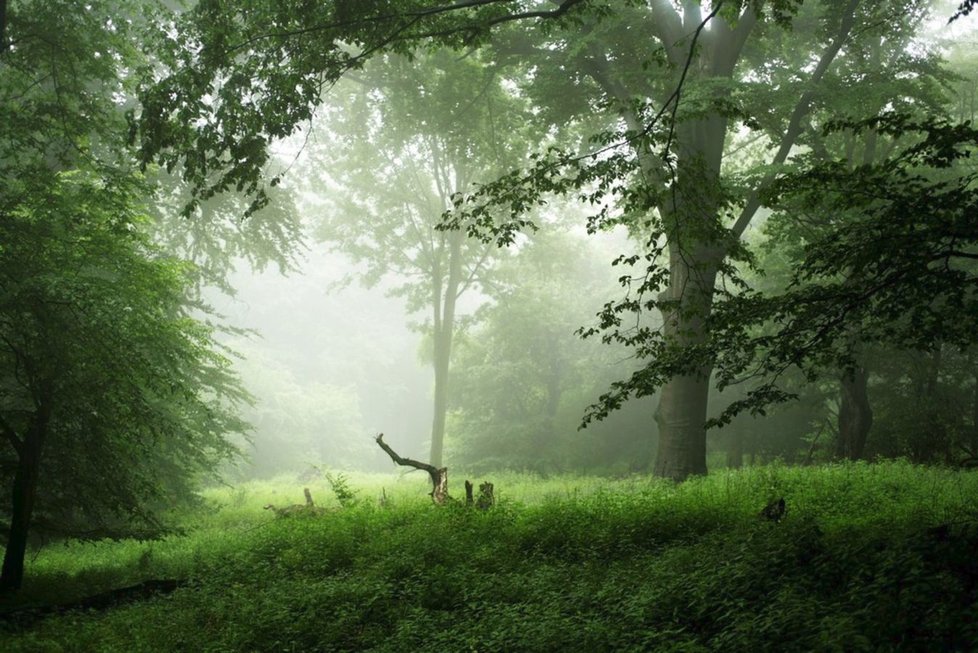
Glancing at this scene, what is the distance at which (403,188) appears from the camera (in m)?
28.4

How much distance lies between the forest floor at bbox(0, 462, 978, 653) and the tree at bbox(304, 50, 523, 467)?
1341cm

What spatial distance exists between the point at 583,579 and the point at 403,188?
23.6 meters

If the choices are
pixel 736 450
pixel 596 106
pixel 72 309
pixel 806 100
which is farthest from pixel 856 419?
pixel 72 309

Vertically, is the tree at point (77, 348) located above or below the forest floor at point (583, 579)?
above

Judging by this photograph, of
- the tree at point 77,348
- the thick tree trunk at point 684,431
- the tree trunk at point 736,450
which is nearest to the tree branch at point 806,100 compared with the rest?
the thick tree trunk at point 684,431

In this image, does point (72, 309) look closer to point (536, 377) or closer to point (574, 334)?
point (574, 334)

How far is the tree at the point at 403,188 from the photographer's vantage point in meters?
21.5

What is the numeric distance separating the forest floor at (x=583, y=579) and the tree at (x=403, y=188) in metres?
13.4

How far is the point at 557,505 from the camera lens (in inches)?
384

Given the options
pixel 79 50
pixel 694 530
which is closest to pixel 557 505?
pixel 694 530

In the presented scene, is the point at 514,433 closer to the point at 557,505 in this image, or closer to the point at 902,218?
the point at 557,505

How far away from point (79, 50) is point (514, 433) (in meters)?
21.3

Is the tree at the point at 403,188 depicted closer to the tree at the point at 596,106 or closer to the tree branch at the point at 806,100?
the tree branch at the point at 806,100

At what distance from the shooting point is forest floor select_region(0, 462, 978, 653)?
4895 millimetres
